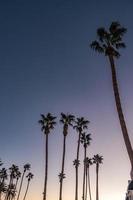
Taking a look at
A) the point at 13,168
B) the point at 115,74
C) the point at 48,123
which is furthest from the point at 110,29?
the point at 13,168

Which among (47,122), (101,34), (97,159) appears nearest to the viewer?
(101,34)

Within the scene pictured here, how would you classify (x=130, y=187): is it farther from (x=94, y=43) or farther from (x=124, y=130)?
(x=94, y=43)

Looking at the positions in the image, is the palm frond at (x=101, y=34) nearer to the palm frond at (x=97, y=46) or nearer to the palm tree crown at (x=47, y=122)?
the palm frond at (x=97, y=46)

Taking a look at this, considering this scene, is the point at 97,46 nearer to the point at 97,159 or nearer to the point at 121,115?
the point at 121,115

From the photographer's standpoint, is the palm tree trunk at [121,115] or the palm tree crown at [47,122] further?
the palm tree crown at [47,122]

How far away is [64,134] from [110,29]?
32689 millimetres

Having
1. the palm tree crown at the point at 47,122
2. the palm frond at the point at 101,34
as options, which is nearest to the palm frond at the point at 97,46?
the palm frond at the point at 101,34

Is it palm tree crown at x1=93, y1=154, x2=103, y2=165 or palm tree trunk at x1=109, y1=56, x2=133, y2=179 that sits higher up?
palm tree crown at x1=93, y1=154, x2=103, y2=165

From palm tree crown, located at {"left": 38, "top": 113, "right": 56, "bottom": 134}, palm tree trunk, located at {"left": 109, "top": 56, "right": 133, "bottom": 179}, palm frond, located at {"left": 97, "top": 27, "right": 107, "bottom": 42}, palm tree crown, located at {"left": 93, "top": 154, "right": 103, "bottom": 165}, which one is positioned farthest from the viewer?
palm tree crown, located at {"left": 93, "top": 154, "right": 103, "bottom": 165}

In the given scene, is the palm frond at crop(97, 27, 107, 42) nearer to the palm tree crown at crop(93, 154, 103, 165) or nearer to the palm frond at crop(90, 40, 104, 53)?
the palm frond at crop(90, 40, 104, 53)

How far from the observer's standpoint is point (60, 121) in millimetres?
66625

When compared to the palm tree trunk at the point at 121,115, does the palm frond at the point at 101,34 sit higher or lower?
higher

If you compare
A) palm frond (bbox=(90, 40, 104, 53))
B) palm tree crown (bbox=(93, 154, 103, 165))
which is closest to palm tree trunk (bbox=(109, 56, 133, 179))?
palm frond (bbox=(90, 40, 104, 53))

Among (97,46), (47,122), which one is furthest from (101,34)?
(47,122)
